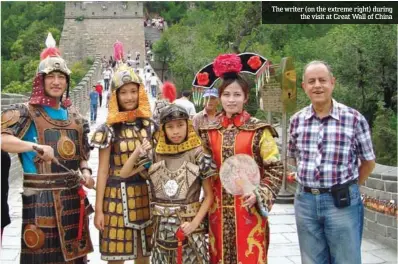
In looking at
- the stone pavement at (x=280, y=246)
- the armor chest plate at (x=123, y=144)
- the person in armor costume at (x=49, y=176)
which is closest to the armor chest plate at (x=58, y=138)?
the person in armor costume at (x=49, y=176)

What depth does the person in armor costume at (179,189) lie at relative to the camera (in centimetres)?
346

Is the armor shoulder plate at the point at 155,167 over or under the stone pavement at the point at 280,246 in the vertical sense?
over

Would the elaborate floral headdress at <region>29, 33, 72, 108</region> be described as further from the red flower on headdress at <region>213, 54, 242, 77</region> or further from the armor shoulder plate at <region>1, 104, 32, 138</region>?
the red flower on headdress at <region>213, 54, 242, 77</region>

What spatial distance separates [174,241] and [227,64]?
114 cm

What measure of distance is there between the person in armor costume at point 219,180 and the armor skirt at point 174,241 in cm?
13

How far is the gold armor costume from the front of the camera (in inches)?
136

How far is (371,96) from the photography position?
13.1 m

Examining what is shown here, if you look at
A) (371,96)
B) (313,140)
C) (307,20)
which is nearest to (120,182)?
(313,140)

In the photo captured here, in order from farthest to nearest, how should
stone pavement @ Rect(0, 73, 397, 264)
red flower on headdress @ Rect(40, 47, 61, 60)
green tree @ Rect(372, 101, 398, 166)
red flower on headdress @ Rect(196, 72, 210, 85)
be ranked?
1. green tree @ Rect(372, 101, 398, 166)
2. stone pavement @ Rect(0, 73, 397, 264)
3. red flower on headdress @ Rect(40, 47, 61, 60)
4. red flower on headdress @ Rect(196, 72, 210, 85)

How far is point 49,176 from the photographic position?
12.2ft

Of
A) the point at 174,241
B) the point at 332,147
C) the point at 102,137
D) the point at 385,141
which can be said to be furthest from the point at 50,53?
the point at 385,141

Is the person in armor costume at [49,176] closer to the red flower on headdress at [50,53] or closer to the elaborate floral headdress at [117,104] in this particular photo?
the red flower on headdress at [50,53]

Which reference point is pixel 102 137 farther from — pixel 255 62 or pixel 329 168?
pixel 329 168
